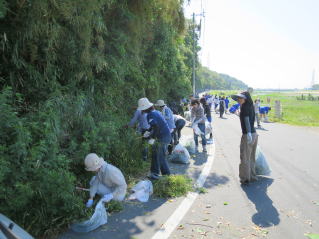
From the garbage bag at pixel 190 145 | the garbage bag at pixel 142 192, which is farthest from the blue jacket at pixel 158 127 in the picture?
the garbage bag at pixel 190 145

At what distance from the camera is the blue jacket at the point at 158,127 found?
258 inches

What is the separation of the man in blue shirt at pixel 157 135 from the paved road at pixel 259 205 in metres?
1.18

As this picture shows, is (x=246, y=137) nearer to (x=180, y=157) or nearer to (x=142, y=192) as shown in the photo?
(x=180, y=157)

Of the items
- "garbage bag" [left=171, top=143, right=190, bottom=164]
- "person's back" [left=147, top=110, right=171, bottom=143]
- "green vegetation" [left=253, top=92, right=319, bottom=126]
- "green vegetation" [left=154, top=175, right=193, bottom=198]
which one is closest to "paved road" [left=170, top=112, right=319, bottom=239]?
"green vegetation" [left=154, top=175, right=193, bottom=198]

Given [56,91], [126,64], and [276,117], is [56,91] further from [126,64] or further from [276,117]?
[276,117]

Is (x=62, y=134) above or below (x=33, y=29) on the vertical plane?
below

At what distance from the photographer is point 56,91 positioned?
523 centimetres

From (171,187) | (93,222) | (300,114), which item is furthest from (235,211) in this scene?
(300,114)

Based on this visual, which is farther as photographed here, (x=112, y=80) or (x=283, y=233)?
(x=112, y=80)

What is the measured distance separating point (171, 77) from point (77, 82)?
37.7 feet

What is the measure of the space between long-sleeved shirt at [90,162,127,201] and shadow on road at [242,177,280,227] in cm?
222

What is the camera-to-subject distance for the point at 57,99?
17.0 ft

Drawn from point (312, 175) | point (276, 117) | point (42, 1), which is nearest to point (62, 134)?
point (42, 1)

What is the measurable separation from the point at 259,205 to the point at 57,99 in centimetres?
410
